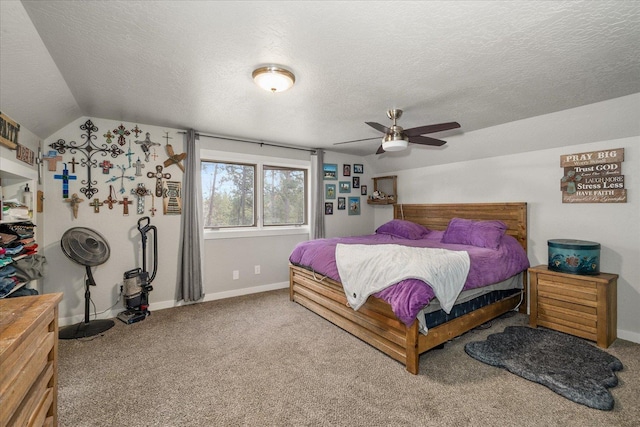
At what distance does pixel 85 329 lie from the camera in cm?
299

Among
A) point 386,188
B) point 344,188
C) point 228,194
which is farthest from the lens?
point 386,188

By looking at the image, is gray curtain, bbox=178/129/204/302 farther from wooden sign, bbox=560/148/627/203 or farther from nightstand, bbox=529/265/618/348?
wooden sign, bbox=560/148/627/203

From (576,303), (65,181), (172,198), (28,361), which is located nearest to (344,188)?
(172,198)

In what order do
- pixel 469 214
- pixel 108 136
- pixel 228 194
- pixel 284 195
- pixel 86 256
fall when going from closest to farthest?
1. pixel 86 256
2. pixel 108 136
3. pixel 469 214
4. pixel 228 194
5. pixel 284 195

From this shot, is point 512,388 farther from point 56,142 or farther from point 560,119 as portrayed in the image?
point 56,142

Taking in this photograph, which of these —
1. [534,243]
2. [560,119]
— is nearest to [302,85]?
[560,119]

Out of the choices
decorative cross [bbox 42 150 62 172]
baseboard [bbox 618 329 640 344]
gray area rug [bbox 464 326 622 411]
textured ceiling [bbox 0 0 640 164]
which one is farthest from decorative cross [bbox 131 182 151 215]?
baseboard [bbox 618 329 640 344]

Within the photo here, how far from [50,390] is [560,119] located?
4.74 meters

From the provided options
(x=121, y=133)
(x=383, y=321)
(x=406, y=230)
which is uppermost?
(x=121, y=133)

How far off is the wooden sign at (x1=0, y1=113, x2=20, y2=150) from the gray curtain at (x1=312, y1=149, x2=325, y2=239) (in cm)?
358

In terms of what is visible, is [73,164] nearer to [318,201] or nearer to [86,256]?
[86,256]

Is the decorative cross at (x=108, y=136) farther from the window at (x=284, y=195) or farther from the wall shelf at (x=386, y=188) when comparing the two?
the wall shelf at (x=386, y=188)

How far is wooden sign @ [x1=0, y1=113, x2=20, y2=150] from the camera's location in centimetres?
214

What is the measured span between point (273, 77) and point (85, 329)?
327 centimetres
